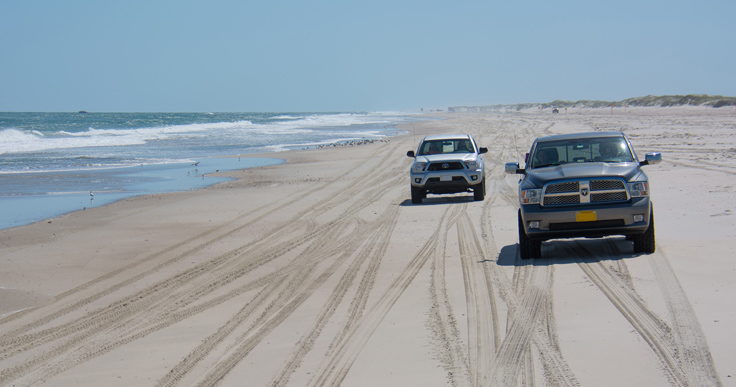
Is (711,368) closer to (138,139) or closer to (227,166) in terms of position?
(227,166)

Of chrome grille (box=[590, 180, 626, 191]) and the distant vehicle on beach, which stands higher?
chrome grille (box=[590, 180, 626, 191])

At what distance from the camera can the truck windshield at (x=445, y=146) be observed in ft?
68.7

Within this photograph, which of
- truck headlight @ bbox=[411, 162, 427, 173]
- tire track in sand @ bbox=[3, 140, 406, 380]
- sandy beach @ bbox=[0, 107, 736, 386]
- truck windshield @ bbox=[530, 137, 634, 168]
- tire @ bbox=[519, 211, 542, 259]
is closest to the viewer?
sandy beach @ bbox=[0, 107, 736, 386]

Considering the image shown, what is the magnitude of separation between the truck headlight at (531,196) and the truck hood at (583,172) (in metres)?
0.10

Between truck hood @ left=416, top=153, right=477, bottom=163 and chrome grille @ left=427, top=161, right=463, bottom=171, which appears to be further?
truck hood @ left=416, top=153, right=477, bottom=163

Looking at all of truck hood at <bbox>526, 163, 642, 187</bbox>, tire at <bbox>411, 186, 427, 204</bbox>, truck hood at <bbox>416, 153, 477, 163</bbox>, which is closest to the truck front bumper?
truck hood at <bbox>526, 163, 642, 187</bbox>

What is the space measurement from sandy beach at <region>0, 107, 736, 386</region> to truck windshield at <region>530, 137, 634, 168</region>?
4.06 ft

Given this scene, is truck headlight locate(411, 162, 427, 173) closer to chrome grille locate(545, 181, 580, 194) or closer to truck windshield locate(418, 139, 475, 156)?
truck windshield locate(418, 139, 475, 156)

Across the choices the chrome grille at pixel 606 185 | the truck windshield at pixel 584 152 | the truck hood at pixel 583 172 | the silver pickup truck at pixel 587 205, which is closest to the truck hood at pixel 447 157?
the truck windshield at pixel 584 152

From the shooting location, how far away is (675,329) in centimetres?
775


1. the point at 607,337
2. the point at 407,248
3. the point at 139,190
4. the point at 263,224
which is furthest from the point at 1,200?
the point at 607,337

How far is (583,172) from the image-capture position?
38.1 feet

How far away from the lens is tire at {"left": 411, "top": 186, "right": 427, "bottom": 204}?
64.3 ft

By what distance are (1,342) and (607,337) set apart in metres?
5.74
